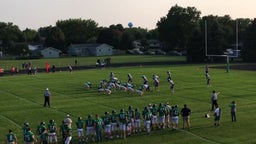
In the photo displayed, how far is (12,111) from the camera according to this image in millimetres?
33281

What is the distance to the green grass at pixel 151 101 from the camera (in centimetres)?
2450

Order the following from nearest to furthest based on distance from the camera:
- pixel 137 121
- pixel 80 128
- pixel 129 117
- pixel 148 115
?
1. pixel 80 128
2. pixel 129 117
3. pixel 148 115
4. pixel 137 121

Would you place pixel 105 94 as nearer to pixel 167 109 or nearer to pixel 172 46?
pixel 167 109

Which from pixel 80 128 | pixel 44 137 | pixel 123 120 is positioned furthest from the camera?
pixel 123 120

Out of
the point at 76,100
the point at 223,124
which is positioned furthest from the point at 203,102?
the point at 76,100

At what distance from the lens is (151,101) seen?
36.6m

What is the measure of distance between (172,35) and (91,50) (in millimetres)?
26977

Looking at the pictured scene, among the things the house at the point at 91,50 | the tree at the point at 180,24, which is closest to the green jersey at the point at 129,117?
the tree at the point at 180,24

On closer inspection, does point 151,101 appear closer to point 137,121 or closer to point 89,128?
point 137,121

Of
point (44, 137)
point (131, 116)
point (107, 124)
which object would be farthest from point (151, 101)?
point (44, 137)

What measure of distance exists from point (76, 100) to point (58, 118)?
312 inches

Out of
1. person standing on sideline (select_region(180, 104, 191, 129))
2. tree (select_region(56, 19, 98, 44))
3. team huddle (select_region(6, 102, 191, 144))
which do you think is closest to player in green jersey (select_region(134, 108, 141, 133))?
team huddle (select_region(6, 102, 191, 144))

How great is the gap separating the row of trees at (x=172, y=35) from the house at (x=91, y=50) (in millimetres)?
6842

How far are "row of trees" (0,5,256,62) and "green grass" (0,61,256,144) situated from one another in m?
33.8
